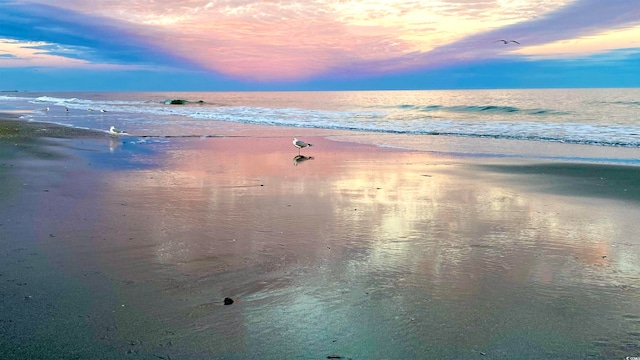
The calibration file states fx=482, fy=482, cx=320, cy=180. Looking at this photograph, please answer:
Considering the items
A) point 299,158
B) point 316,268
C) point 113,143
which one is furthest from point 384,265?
point 113,143

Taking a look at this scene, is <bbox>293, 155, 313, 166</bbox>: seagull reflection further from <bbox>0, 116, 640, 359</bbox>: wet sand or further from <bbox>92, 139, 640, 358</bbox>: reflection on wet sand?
<bbox>92, 139, 640, 358</bbox>: reflection on wet sand

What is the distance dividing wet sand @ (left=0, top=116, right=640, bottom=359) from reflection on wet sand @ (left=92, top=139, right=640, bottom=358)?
0.02 metres

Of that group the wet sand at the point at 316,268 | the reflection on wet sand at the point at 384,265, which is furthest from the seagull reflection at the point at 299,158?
the reflection on wet sand at the point at 384,265

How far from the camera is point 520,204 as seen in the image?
730cm

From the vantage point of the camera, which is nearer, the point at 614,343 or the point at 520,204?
the point at 614,343

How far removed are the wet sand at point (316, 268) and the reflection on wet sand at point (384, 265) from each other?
20 mm

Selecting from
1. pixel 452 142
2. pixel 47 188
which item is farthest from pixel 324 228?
pixel 452 142

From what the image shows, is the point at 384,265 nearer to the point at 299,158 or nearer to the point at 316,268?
the point at 316,268

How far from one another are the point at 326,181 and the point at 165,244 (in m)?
4.40

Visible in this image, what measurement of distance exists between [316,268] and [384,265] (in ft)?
2.10

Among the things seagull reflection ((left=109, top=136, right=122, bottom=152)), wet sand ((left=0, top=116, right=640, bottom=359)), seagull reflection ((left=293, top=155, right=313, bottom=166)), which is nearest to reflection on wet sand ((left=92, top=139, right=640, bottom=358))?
wet sand ((left=0, top=116, right=640, bottom=359))

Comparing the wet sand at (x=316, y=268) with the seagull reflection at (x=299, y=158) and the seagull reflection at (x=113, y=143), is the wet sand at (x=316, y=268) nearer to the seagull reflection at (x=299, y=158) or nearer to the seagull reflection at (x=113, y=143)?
the seagull reflection at (x=299, y=158)

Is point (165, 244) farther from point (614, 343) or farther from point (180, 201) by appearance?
point (614, 343)

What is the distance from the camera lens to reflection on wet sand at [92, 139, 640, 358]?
10.6 feet
